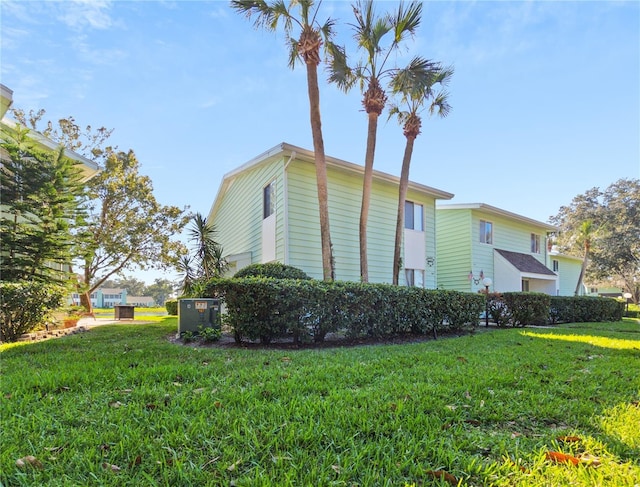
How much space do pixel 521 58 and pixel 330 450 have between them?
42.4 feet

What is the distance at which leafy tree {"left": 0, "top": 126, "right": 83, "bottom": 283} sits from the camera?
8211 mm

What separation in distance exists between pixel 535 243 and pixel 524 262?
138 inches

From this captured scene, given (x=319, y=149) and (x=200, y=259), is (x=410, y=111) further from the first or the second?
(x=200, y=259)

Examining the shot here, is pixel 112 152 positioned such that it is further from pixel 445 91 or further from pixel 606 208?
pixel 606 208

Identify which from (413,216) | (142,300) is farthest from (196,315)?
(142,300)

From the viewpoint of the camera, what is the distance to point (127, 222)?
2080 cm

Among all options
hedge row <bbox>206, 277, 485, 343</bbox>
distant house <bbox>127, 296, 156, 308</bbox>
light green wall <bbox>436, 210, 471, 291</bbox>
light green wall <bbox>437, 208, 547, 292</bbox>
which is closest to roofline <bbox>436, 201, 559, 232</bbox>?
light green wall <bbox>437, 208, 547, 292</bbox>

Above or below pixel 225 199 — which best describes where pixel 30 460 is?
below

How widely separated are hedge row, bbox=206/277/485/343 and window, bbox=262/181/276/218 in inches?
200

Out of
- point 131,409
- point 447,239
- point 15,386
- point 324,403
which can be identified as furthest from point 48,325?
point 447,239

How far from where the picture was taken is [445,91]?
13.5 metres

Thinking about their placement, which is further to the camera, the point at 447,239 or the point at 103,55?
the point at 447,239

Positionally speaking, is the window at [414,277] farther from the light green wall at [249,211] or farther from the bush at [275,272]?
→ the bush at [275,272]

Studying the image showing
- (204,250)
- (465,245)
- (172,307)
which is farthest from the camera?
(465,245)
